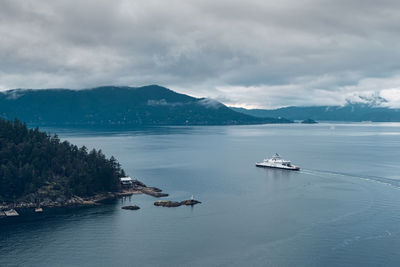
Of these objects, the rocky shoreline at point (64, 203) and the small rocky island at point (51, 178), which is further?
the small rocky island at point (51, 178)

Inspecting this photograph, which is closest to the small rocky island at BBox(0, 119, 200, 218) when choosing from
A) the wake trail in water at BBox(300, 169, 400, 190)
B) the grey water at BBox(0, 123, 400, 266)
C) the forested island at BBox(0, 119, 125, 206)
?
the forested island at BBox(0, 119, 125, 206)

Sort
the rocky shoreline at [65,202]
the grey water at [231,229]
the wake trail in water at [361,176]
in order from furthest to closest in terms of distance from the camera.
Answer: the wake trail in water at [361,176]
the rocky shoreline at [65,202]
the grey water at [231,229]

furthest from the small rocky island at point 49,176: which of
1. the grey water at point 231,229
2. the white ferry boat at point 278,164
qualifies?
the white ferry boat at point 278,164

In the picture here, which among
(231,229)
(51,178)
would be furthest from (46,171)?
(231,229)

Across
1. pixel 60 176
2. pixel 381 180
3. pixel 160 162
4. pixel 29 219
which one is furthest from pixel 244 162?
pixel 29 219

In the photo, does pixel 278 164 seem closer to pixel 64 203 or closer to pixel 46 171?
pixel 46 171

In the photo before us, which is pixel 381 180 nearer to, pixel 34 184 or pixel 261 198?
pixel 261 198

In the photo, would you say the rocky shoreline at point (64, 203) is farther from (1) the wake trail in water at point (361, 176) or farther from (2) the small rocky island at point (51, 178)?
(1) the wake trail in water at point (361, 176)

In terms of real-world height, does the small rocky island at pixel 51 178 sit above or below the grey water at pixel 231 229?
above
